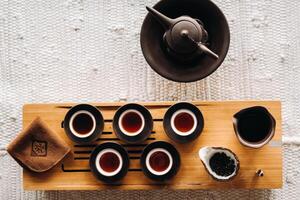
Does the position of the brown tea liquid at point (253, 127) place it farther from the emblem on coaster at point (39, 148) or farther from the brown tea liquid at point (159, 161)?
the emblem on coaster at point (39, 148)

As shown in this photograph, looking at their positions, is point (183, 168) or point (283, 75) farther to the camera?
point (283, 75)

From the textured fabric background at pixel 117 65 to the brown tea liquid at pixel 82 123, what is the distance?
130mm

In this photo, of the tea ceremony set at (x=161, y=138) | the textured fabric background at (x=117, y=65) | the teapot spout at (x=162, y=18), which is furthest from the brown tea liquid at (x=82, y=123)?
the teapot spout at (x=162, y=18)

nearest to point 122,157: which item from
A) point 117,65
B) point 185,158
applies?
point 185,158

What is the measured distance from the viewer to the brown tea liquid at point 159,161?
1034mm

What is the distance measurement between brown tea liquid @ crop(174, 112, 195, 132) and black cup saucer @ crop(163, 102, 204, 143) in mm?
15

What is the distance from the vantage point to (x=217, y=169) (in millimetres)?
998

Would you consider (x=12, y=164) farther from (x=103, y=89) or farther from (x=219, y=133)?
(x=219, y=133)

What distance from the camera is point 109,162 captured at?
1.04 m

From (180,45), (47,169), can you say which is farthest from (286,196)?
(47,169)

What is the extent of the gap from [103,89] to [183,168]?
304 mm

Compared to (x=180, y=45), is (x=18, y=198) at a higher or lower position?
lower

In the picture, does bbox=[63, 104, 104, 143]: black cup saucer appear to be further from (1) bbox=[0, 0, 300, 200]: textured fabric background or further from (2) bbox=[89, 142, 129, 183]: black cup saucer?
(1) bbox=[0, 0, 300, 200]: textured fabric background

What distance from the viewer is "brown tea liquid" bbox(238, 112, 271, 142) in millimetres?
994
